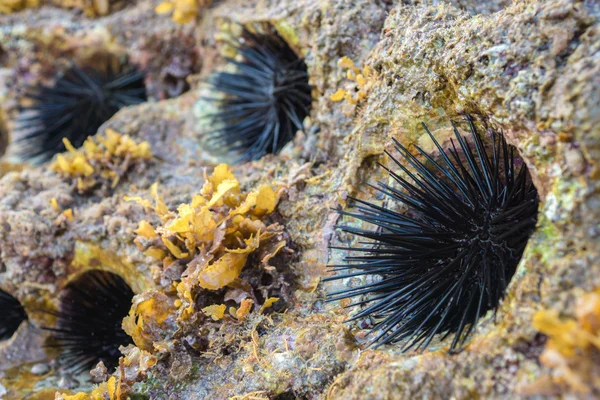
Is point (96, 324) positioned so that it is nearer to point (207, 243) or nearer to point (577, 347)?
point (207, 243)

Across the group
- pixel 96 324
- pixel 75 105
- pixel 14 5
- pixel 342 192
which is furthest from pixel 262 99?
pixel 14 5

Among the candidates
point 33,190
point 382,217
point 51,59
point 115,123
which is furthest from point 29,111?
point 382,217

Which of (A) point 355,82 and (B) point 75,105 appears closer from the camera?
(A) point 355,82

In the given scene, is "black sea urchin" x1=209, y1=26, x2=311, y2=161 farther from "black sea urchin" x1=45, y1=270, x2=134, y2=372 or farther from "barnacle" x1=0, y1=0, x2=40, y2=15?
"barnacle" x1=0, y1=0, x2=40, y2=15

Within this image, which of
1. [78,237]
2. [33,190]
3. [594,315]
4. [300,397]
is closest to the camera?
[594,315]

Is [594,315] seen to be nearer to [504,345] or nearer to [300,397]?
[504,345]

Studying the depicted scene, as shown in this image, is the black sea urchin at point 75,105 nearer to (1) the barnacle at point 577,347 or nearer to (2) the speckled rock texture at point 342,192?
(2) the speckled rock texture at point 342,192
